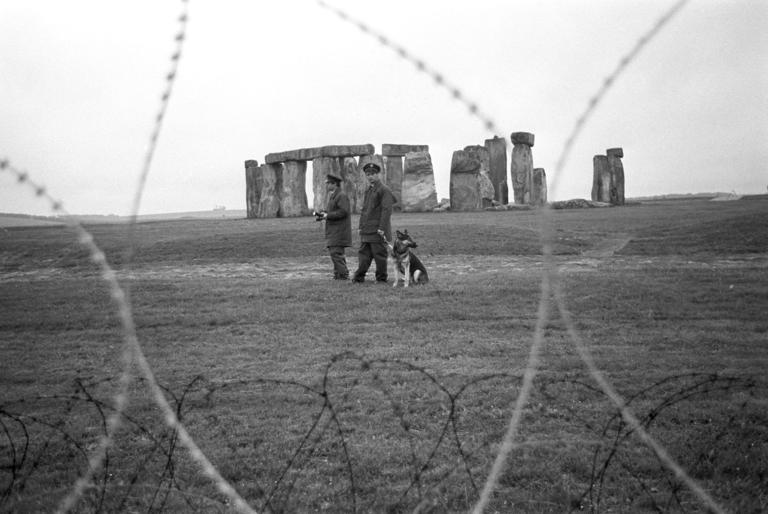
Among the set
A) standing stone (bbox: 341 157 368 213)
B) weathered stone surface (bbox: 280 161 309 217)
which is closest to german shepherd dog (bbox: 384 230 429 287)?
standing stone (bbox: 341 157 368 213)

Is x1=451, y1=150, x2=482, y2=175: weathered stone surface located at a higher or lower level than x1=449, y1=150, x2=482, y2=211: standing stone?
higher

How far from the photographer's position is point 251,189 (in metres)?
33.6

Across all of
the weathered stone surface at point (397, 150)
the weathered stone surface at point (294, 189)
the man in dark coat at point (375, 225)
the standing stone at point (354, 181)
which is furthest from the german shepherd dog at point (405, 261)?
the weathered stone surface at point (397, 150)

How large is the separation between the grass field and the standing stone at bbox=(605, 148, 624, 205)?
68.7 ft

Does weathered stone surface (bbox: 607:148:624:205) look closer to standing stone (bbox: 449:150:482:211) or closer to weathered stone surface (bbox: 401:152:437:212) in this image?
standing stone (bbox: 449:150:482:211)

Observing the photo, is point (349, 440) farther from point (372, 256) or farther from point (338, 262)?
point (338, 262)

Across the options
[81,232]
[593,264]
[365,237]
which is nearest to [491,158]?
[593,264]

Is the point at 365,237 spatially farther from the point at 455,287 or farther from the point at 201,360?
the point at 201,360

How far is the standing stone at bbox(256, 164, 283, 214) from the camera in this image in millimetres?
31578

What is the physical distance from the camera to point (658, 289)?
9.88 meters

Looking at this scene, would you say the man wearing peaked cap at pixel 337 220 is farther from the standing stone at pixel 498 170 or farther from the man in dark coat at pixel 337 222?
the standing stone at pixel 498 170

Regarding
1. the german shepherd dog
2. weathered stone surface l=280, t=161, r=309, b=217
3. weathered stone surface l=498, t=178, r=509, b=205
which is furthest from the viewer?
weathered stone surface l=498, t=178, r=509, b=205

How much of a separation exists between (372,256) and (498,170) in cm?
2267

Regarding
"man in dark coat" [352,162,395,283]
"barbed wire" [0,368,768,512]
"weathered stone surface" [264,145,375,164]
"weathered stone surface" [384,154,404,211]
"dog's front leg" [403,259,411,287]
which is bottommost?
"barbed wire" [0,368,768,512]
